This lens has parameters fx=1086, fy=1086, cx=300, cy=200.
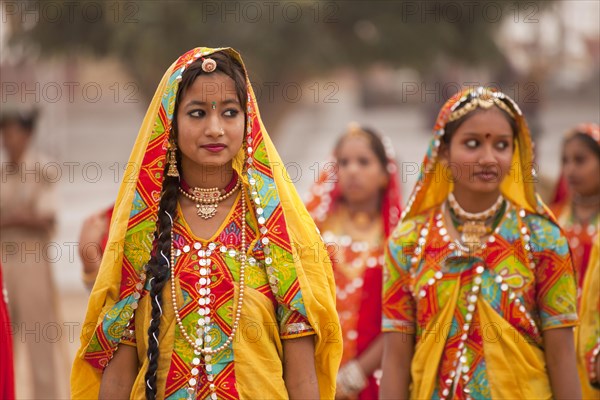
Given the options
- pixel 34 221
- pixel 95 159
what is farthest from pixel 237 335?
pixel 95 159

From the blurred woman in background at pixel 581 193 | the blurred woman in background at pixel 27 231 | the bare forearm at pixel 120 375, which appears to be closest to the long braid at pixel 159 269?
the bare forearm at pixel 120 375

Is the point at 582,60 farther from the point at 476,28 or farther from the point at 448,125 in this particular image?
the point at 448,125

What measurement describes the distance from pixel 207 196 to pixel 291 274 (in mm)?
443

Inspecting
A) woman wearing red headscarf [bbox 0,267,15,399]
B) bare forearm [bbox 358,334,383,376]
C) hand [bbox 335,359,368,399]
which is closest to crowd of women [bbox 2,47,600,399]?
woman wearing red headscarf [bbox 0,267,15,399]

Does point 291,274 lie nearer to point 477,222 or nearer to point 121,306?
point 121,306

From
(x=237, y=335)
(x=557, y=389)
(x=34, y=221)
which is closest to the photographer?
(x=237, y=335)

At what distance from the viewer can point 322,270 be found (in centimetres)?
406

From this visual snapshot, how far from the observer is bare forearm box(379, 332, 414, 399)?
4707mm

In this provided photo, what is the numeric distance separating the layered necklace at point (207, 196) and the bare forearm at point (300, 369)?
0.56 m

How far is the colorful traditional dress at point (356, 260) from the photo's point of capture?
6.20 metres

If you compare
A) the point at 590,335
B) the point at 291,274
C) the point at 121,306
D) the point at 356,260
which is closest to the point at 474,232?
the point at 291,274

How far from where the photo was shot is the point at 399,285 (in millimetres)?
4797

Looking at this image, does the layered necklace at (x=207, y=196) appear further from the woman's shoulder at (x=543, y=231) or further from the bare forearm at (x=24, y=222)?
the bare forearm at (x=24, y=222)

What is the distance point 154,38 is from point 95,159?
1824 centimetres
